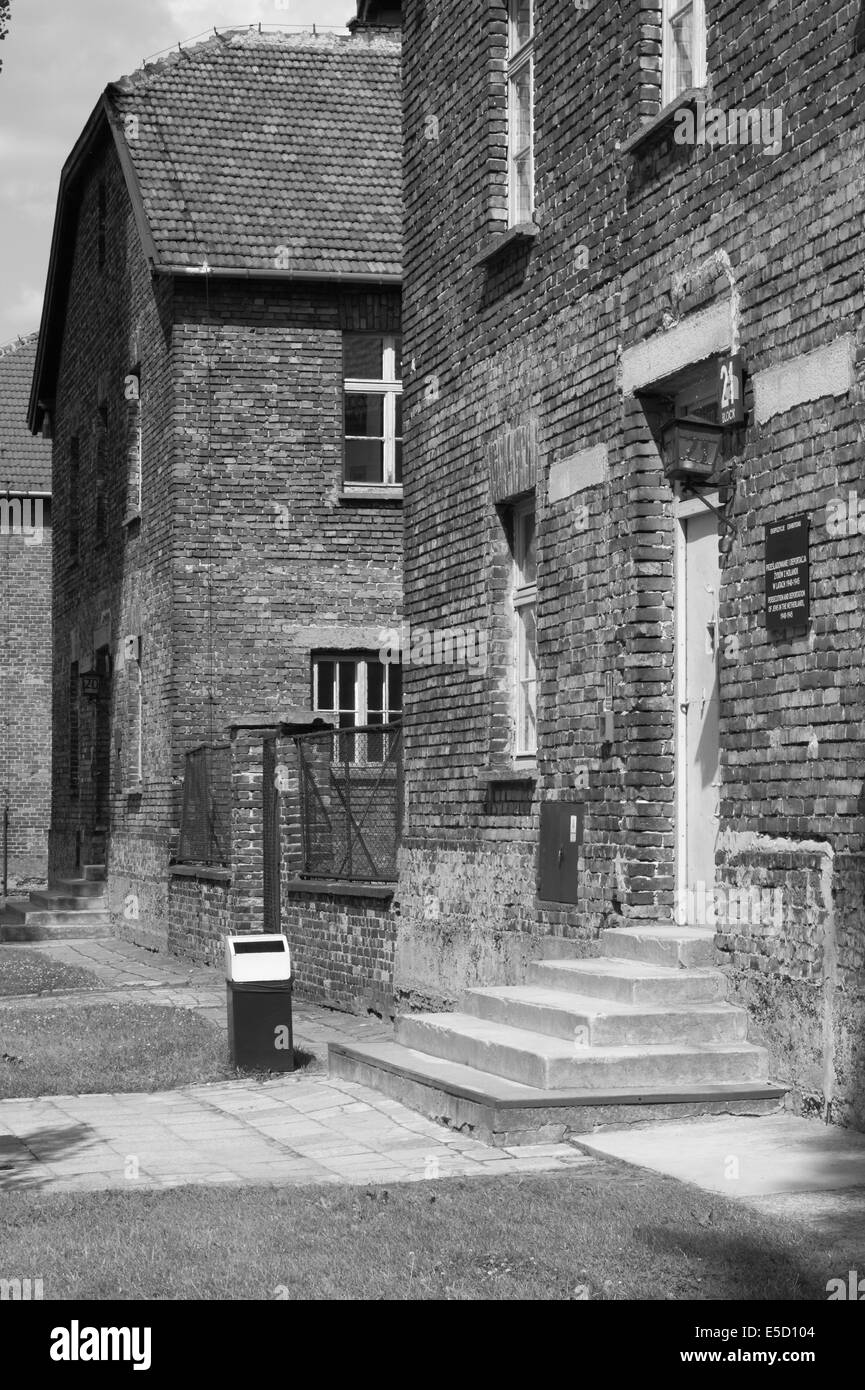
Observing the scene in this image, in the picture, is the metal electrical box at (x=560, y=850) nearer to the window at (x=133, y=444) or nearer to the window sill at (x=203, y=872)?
the window sill at (x=203, y=872)

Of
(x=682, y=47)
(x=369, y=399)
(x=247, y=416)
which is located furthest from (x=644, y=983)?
(x=369, y=399)

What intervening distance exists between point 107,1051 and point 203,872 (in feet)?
26.1

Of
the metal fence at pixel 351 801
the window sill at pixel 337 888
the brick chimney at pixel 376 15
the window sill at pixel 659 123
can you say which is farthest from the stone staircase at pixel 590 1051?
the brick chimney at pixel 376 15

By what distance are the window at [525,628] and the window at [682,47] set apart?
3.18 metres

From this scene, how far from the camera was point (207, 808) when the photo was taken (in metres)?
20.5

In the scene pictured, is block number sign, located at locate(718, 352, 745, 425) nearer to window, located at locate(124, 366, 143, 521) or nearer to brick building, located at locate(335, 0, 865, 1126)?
brick building, located at locate(335, 0, 865, 1126)

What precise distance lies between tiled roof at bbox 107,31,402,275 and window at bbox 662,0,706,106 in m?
11.4

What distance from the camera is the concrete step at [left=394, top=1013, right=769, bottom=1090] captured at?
29.7ft

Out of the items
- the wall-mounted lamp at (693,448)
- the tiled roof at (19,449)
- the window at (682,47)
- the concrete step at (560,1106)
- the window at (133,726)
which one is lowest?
the concrete step at (560,1106)

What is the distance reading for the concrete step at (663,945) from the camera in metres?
10.1

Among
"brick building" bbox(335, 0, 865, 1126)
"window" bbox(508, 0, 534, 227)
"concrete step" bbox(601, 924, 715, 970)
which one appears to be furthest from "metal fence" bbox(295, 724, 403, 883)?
"concrete step" bbox(601, 924, 715, 970)

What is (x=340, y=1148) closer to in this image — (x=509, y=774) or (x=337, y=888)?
(x=509, y=774)

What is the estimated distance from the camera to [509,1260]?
20.8 feet

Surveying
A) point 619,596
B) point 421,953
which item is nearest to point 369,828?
point 421,953
